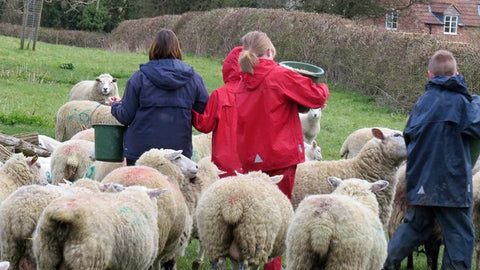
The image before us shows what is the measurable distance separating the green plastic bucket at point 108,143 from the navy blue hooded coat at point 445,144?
9.23ft

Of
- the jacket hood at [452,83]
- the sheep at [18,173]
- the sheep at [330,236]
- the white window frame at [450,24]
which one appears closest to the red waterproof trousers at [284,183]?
the sheep at [330,236]

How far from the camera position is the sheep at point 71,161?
952 centimetres

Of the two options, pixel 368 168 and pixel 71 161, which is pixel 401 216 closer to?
pixel 368 168

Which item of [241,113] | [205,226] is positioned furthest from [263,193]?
[241,113]

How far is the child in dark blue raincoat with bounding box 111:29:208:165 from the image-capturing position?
7480 mm

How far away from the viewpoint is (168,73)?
7.44 metres

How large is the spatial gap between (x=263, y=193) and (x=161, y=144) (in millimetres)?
1440

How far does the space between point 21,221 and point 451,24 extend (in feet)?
166

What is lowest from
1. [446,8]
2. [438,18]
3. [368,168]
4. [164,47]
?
[368,168]

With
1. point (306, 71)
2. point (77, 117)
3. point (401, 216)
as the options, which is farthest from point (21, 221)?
point (77, 117)

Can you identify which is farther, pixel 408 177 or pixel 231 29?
pixel 231 29

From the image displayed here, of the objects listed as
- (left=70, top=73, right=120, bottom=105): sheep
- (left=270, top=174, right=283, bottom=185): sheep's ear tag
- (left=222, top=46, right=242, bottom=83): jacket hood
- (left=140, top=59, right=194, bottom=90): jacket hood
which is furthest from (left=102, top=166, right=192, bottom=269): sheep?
(left=70, top=73, right=120, bottom=105): sheep

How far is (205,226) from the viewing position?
21.3 feet

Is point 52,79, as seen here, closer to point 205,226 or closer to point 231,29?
point 231,29
